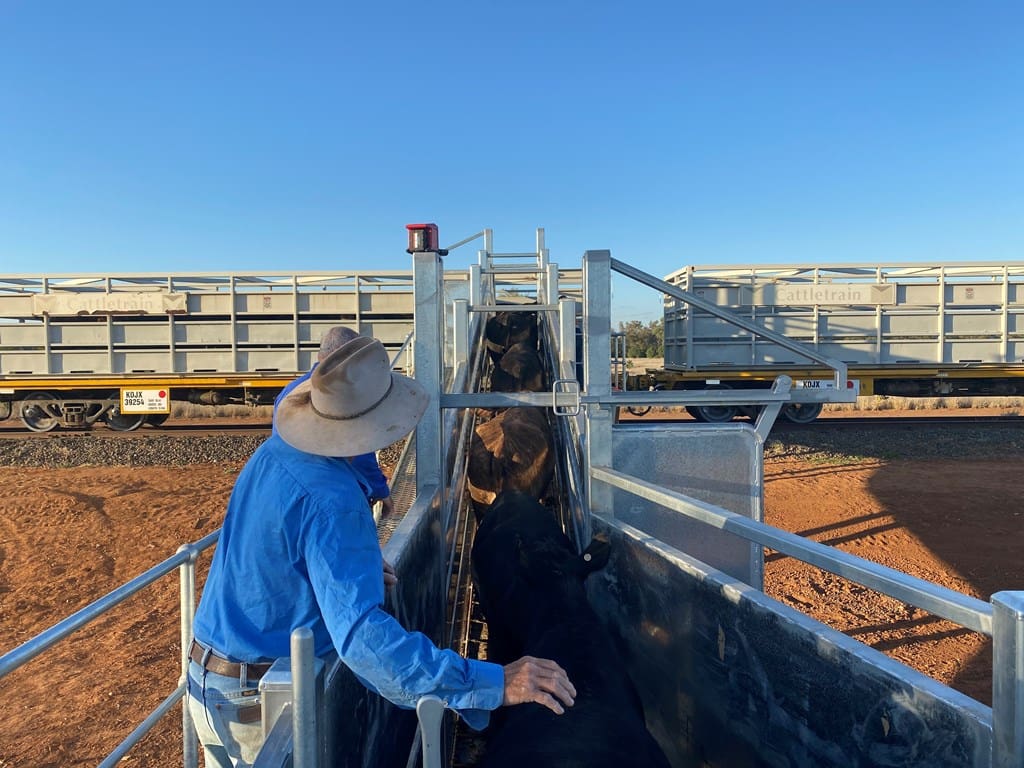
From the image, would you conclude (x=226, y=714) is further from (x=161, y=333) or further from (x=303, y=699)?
Answer: (x=161, y=333)

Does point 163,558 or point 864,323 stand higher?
point 864,323

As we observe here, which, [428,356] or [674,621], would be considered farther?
[428,356]

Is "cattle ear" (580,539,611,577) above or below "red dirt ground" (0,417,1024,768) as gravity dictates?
above

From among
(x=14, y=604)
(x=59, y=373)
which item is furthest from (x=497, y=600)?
(x=59, y=373)

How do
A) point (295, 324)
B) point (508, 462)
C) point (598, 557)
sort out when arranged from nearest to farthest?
point (598, 557) < point (508, 462) < point (295, 324)

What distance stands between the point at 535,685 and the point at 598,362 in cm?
244

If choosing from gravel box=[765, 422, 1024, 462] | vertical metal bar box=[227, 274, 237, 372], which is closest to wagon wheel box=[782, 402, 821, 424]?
gravel box=[765, 422, 1024, 462]

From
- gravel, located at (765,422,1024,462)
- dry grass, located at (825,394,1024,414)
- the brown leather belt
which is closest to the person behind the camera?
the brown leather belt

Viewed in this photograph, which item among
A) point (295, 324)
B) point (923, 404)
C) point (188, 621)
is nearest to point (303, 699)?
point (188, 621)

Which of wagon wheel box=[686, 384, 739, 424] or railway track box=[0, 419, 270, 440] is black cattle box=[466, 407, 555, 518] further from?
railway track box=[0, 419, 270, 440]

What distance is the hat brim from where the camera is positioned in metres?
1.68

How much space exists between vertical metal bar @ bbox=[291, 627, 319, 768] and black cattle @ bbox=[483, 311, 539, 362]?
8.30 metres

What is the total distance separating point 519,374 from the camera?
8.02 meters

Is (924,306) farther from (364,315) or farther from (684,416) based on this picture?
(364,315)
